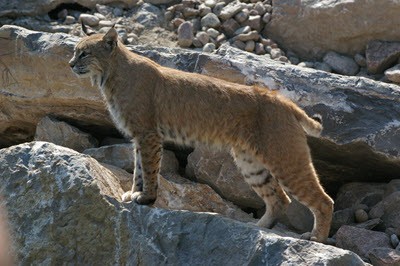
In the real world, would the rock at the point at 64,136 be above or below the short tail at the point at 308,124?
below

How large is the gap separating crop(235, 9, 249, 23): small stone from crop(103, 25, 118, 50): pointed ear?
3.66 meters

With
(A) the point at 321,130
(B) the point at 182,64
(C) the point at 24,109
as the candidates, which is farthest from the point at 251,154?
(C) the point at 24,109

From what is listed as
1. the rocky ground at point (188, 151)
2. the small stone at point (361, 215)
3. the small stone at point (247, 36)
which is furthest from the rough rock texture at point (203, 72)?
the small stone at point (247, 36)

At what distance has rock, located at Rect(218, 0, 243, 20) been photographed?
11156 millimetres

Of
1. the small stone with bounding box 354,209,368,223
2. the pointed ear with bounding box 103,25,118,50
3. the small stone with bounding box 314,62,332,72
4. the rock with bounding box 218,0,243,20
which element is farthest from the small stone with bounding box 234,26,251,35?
the small stone with bounding box 354,209,368,223

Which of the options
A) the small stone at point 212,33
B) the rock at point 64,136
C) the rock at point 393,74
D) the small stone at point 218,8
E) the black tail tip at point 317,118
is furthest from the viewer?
the small stone at point 218,8

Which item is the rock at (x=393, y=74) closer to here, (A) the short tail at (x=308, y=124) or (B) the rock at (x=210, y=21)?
(A) the short tail at (x=308, y=124)

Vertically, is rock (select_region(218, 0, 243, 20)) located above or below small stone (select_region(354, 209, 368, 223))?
above

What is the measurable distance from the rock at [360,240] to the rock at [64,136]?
11.2 feet

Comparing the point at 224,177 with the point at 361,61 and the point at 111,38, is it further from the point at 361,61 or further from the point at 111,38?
the point at 361,61

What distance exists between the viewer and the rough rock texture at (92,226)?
6.45 meters

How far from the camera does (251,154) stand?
25.0 ft

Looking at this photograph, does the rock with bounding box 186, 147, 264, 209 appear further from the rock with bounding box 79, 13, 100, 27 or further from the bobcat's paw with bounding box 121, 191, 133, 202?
the rock with bounding box 79, 13, 100, 27

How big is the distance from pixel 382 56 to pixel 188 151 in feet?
10.2
